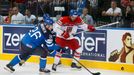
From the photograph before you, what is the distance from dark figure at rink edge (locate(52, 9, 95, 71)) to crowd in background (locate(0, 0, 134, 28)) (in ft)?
3.01

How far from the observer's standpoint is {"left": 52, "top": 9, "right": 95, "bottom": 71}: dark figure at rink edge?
9562mm

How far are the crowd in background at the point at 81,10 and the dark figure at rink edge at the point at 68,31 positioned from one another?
919 mm

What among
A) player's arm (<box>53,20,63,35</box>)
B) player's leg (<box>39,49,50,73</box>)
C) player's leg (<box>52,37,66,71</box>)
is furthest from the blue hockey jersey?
player's leg (<box>52,37,66,71</box>)

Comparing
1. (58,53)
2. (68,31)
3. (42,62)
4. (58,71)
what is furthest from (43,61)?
(68,31)

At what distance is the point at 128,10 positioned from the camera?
1030 cm

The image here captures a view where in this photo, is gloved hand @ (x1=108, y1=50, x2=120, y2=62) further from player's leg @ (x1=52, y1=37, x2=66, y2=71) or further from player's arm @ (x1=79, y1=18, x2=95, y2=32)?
player's leg @ (x1=52, y1=37, x2=66, y2=71)

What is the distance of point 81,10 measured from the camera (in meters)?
10.9

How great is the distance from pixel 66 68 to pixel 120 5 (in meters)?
1.92

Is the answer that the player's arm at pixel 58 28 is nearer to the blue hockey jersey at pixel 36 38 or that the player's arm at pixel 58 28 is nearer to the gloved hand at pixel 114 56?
the blue hockey jersey at pixel 36 38

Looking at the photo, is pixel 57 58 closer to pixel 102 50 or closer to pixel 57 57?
pixel 57 57

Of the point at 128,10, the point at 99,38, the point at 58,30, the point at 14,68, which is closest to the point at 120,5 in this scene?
the point at 128,10

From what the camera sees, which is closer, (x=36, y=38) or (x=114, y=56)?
(x=36, y=38)

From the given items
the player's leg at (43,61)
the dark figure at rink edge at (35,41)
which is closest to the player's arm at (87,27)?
the dark figure at rink edge at (35,41)

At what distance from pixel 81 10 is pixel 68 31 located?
4.40 feet
